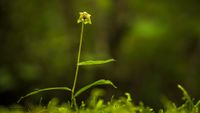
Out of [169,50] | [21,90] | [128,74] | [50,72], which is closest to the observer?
[21,90]

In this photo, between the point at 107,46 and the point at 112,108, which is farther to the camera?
the point at 107,46

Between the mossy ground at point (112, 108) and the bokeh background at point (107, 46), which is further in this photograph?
the bokeh background at point (107, 46)

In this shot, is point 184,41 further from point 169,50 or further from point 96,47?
point 96,47

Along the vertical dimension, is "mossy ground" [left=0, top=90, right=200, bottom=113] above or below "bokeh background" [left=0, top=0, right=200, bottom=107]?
above

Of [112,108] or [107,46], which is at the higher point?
[112,108]

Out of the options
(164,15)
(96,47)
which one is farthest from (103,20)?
(164,15)

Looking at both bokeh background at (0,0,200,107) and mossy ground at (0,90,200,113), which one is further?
bokeh background at (0,0,200,107)

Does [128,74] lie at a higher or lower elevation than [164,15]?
lower

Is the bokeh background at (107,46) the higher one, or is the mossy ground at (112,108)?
the mossy ground at (112,108)
